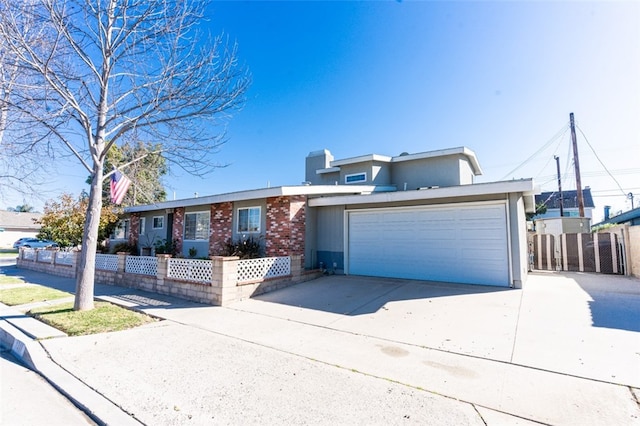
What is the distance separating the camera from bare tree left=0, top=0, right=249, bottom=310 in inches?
265

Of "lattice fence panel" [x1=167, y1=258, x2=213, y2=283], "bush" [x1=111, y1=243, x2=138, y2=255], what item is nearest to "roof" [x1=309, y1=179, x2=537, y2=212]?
"lattice fence panel" [x1=167, y1=258, x2=213, y2=283]

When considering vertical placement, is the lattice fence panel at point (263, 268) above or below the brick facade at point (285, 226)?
below

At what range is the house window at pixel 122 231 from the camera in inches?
707

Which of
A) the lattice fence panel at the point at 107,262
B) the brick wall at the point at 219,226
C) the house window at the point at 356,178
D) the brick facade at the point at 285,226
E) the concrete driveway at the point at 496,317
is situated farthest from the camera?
the house window at the point at 356,178

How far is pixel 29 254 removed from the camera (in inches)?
665

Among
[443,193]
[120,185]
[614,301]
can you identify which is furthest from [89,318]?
[614,301]

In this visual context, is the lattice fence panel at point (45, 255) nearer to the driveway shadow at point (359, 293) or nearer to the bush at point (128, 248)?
the bush at point (128, 248)

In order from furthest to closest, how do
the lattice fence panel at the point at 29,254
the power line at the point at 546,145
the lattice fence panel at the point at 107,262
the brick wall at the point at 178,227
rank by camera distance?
the power line at the point at 546,145 < the lattice fence panel at the point at 29,254 < the brick wall at the point at 178,227 < the lattice fence panel at the point at 107,262

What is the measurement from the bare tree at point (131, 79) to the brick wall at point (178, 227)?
279 inches

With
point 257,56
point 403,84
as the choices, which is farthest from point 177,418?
point 403,84

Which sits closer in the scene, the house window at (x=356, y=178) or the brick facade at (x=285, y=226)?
the brick facade at (x=285, y=226)

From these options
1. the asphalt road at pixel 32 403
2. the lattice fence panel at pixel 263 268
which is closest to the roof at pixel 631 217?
the lattice fence panel at pixel 263 268

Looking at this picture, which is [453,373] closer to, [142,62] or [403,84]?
[142,62]

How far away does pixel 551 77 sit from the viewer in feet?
34.3
